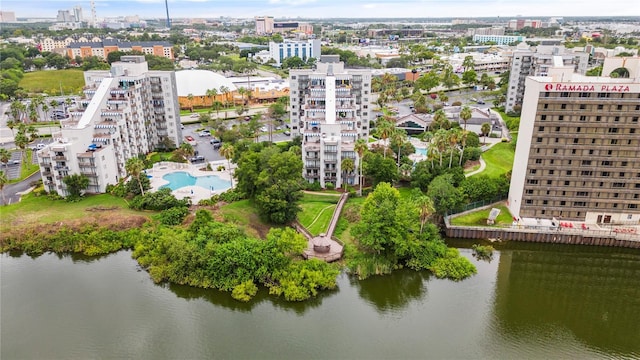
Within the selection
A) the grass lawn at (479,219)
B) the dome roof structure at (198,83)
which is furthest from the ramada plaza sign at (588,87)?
the dome roof structure at (198,83)

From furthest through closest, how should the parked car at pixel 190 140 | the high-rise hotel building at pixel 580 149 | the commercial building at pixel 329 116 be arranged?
the parked car at pixel 190 140 < the commercial building at pixel 329 116 < the high-rise hotel building at pixel 580 149

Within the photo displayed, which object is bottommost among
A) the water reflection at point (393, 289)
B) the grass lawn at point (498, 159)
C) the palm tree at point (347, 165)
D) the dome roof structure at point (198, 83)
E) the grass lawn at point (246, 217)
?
the water reflection at point (393, 289)

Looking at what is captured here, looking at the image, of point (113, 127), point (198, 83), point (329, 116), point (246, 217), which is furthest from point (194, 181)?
point (198, 83)

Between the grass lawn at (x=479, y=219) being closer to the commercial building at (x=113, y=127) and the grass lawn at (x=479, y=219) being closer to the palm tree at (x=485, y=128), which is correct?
the palm tree at (x=485, y=128)

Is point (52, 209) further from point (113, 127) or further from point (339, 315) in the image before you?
point (339, 315)

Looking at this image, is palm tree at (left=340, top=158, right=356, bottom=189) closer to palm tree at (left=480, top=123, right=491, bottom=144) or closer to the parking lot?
the parking lot

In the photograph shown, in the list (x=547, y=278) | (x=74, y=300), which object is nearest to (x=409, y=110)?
(x=547, y=278)

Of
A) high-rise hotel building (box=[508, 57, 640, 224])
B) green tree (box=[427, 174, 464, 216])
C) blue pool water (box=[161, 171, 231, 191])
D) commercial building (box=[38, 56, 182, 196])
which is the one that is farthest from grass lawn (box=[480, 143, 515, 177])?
commercial building (box=[38, 56, 182, 196])

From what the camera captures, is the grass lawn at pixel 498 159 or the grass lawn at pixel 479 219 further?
the grass lawn at pixel 498 159
